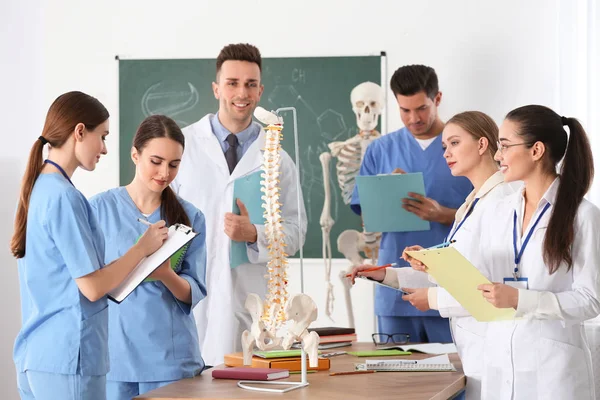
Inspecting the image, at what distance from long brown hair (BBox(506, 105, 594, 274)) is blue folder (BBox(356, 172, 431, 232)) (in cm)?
110

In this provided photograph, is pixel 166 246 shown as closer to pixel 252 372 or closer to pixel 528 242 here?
pixel 252 372

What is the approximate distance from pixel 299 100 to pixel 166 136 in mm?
2335

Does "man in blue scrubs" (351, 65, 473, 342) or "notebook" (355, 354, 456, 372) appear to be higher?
"man in blue scrubs" (351, 65, 473, 342)

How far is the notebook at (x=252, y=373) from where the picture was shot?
2097 mm

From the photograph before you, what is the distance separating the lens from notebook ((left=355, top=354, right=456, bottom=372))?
91.2 inches

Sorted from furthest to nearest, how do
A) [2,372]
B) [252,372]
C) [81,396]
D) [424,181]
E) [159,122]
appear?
[2,372] → [424,181] → [159,122] → [252,372] → [81,396]

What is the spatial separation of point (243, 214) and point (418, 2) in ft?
6.92

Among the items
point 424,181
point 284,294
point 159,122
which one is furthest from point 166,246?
point 424,181

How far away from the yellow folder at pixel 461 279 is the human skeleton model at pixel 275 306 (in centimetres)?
35

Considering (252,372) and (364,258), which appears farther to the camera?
(364,258)

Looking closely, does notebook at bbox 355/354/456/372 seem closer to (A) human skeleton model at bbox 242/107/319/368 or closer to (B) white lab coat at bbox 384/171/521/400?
(B) white lab coat at bbox 384/171/521/400

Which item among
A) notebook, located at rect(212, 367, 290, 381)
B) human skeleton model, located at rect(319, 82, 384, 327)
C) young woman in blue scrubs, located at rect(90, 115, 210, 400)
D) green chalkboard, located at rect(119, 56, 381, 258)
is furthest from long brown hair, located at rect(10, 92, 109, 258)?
green chalkboard, located at rect(119, 56, 381, 258)

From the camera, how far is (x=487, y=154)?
2.82 m

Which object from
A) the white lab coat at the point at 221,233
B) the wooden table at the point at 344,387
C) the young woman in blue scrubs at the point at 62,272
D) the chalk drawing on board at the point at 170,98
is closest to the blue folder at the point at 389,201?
the white lab coat at the point at 221,233
